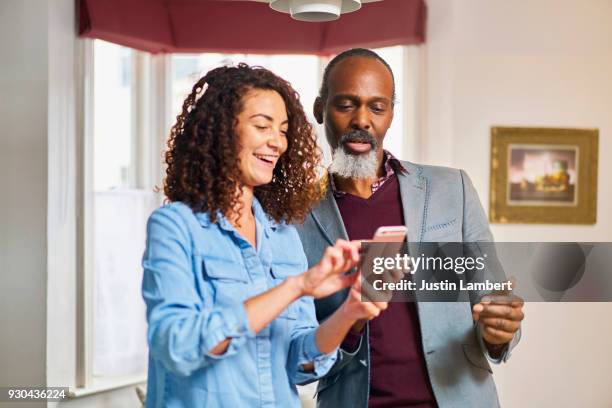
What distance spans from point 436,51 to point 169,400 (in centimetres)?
298

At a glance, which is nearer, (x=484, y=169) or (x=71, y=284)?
(x=71, y=284)

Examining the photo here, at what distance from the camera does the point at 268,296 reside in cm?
112

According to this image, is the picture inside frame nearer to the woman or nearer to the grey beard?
the grey beard

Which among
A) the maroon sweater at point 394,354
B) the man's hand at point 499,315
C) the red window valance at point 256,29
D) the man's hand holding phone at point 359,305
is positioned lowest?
the maroon sweater at point 394,354

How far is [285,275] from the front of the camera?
1303 mm

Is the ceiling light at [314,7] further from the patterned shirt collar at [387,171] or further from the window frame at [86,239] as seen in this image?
the window frame at [86,239]

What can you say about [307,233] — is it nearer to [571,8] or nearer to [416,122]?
[416,122]

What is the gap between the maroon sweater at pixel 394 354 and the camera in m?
1.58

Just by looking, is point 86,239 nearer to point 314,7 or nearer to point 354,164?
point 314,7

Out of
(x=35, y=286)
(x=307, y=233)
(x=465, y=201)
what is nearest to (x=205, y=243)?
(x=307, y=233)

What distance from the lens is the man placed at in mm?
1584

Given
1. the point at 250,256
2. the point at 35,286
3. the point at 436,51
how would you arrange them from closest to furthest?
1. the point at 250,256
2. the point at 35,286
3. the point at 436,51

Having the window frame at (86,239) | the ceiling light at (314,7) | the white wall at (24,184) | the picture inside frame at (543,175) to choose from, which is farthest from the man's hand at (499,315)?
the picture inside frame at (543,175)

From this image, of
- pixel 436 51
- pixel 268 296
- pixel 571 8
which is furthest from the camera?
pixel 571 8
